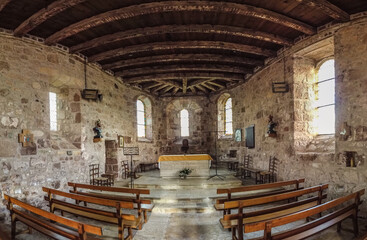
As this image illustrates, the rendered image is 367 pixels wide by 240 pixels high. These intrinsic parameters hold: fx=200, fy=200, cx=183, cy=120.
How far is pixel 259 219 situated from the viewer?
129 inches

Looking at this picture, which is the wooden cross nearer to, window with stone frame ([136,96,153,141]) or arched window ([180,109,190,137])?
window with stone frame ([136,96,153,141])

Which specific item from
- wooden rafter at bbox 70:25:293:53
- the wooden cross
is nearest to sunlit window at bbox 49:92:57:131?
the wooden cross

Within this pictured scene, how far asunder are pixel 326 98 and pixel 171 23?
4.79m

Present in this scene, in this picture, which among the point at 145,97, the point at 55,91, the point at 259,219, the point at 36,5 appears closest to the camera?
the point at 259,219

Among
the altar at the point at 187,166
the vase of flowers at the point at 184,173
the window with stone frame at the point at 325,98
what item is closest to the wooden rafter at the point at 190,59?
the window with stone frame at the point at 325,98

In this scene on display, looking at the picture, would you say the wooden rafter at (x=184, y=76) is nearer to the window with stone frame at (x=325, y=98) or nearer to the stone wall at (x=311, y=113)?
the stone wall at (x=311, y=113)

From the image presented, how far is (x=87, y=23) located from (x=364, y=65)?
246 inches

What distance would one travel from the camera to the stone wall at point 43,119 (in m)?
4.79

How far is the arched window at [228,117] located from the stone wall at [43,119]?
19.9ft

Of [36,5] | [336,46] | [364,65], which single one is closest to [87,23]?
[36,5]

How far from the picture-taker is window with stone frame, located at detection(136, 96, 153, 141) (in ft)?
34.5

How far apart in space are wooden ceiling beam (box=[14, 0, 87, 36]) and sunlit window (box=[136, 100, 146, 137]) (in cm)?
603

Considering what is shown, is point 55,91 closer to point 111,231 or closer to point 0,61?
point 0,61

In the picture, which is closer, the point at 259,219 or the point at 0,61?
the point at 259,219
